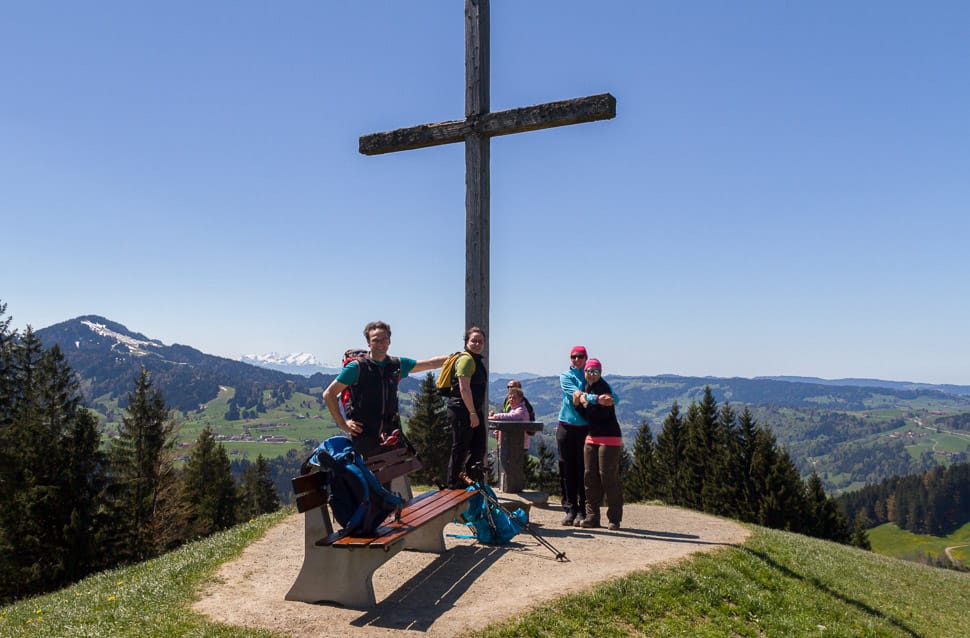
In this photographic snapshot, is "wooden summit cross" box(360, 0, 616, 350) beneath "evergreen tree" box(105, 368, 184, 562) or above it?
above

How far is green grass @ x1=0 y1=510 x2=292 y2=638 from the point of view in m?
5.15

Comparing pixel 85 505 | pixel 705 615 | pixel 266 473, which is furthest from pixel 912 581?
pixel 266 473

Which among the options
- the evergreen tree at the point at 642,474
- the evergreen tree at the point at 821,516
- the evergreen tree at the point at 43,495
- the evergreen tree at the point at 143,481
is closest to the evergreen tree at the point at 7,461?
the evergreen tree at the point at 43,495

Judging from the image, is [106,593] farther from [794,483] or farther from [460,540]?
[794,483]

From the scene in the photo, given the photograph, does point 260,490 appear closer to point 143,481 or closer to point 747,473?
point 143,481

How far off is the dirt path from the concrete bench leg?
5.0 inches

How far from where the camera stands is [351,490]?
5660 mm

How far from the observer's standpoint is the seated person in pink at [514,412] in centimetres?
1075

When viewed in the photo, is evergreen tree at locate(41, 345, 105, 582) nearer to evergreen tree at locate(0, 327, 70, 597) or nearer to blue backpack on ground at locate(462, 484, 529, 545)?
evergreen tree at locate(0, 327, 70, 597)

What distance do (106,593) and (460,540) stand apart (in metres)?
3.89

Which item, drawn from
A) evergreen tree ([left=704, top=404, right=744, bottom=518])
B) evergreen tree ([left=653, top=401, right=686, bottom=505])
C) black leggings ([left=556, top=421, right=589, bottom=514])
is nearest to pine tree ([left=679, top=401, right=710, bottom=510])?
evergreen tree ([left=653, top=401, right=686, bottom=505])

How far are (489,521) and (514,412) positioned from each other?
3.29 meters

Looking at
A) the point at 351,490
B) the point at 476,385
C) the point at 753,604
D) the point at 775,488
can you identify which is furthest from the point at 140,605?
the point at 775,488

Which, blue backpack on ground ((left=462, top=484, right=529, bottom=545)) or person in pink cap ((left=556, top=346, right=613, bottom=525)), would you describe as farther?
person in pink cap ((left=556, top=346, right=613, bottom=525))
